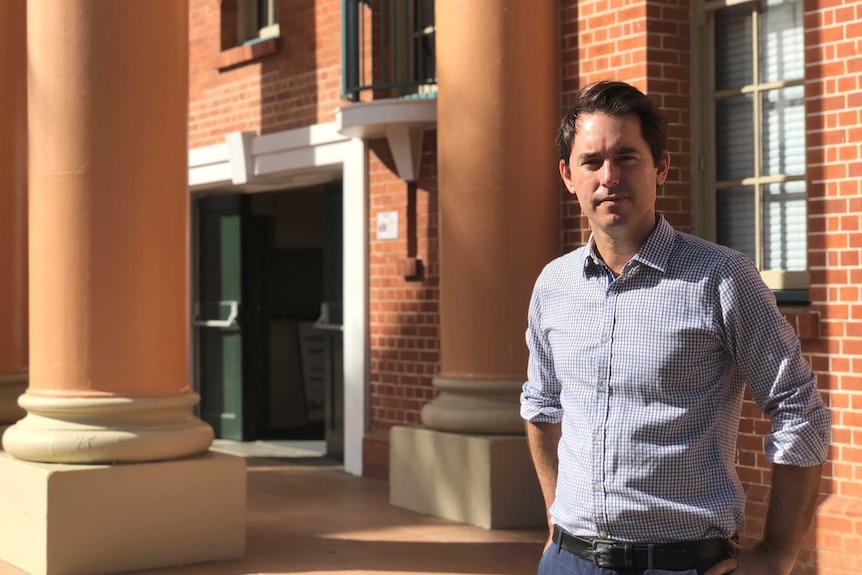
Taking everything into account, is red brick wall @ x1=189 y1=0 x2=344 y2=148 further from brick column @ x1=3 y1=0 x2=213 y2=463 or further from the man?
the man

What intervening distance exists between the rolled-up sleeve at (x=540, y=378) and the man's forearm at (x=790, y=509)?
2.04 feet

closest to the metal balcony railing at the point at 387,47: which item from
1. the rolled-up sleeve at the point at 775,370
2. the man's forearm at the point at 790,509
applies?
the rolled-up sleeve at the point at 775,370

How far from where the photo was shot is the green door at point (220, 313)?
12195mm

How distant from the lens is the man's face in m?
2.59

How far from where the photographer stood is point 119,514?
20.2ft

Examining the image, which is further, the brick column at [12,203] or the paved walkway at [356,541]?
the brick column at [12,203]

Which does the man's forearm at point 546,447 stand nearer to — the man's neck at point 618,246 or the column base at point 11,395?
the man's neck at point 618,246

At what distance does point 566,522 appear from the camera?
2650 millimetres

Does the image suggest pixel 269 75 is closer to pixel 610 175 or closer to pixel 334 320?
pixel 334 320

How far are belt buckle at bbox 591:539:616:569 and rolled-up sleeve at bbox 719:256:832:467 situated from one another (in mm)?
359

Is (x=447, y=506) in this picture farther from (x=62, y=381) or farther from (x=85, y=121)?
(x=85, y=121)

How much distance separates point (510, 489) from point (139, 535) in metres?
2.30

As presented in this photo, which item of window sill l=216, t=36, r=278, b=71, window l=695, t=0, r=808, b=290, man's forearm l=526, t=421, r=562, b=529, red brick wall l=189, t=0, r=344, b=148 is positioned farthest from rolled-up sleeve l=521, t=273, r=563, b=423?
window sill l=216, t=36, r=278, b=71

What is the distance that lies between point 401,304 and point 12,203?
2.84 meters
